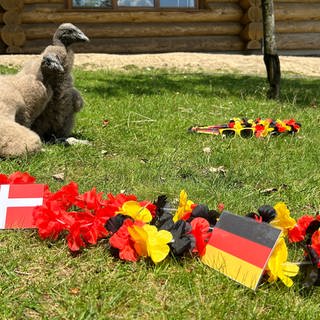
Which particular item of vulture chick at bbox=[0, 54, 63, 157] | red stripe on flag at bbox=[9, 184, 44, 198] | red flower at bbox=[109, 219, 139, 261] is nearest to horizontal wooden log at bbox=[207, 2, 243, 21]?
vulture chick at bbox=[0, 54, 63, 157]

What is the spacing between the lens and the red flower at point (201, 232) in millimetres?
2221

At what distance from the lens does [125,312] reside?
1882 millimetres

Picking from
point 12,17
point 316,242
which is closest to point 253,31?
point 12,17

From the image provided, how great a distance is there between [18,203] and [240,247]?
1.15 meters

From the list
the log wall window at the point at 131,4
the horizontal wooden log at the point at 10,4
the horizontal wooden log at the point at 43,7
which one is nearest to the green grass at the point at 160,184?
the horizontal wooden log at the point at 10,4

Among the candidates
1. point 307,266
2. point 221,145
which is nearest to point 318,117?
point 221,145

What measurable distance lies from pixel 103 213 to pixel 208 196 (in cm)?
89

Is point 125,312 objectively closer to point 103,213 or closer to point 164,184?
point 103,213

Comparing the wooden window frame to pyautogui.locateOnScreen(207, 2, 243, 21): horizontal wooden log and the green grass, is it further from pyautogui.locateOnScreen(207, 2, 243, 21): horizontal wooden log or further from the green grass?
the green grass

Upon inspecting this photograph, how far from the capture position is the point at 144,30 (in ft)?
42.4

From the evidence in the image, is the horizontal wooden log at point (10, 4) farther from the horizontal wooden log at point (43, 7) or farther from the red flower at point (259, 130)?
the red flower at point (259, 130)

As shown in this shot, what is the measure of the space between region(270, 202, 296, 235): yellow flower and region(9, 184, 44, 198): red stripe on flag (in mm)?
1172

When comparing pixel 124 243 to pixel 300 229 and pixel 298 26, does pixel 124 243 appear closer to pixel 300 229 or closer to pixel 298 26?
pixel 300 229

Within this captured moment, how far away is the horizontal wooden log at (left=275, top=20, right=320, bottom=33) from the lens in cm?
1417
